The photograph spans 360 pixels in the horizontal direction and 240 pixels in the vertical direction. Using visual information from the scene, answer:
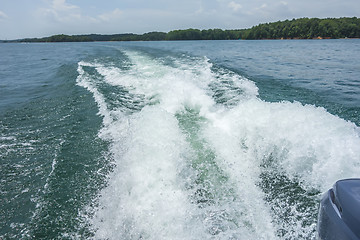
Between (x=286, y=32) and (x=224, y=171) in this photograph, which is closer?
(x=224, y=171)

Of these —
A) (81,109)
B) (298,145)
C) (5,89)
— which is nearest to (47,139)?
(81,109)

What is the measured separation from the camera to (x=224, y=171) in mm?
3482

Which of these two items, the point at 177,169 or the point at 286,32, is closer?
the point at 177,169

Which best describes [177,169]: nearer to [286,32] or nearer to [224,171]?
[224,171]

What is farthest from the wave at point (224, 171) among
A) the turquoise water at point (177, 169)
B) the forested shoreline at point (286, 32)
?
the forested shoreline at point (286, 32)

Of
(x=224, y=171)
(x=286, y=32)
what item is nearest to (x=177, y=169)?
(x=224, y=171)

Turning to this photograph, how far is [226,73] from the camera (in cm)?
1047

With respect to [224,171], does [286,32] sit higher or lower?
higher

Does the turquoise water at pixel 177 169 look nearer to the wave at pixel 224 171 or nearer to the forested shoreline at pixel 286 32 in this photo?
the wave at pixel 224 171

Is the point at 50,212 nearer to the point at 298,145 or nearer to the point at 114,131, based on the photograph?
the point at 114,131

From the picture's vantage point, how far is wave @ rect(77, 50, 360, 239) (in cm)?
254

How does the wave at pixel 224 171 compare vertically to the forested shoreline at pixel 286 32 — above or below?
below

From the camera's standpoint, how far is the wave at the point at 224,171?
2.54 m

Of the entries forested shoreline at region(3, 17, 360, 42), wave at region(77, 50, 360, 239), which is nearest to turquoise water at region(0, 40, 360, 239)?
wave at region(77, 50, 360, 239)
